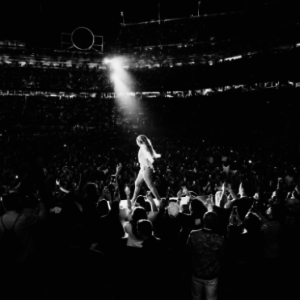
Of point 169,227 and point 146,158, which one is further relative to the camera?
point 146,158

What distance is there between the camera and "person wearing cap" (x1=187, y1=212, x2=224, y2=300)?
3727mm

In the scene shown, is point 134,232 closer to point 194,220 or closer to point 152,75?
point 194,220

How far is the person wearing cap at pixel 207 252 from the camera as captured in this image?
3.73 m

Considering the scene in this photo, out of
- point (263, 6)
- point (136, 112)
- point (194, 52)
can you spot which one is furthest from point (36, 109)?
point (263, 6)

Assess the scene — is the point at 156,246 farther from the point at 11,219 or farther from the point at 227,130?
the point at 227,130

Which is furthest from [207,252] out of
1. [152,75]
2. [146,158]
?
[152,75]

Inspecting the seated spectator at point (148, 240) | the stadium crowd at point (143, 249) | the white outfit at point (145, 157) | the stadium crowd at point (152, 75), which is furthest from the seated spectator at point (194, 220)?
the stadium crowd at point (152, 75)

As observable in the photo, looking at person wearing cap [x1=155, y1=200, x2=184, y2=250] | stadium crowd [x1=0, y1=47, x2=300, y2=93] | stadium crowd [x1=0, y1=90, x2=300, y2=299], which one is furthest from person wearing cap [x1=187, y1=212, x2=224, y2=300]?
stadium crowd [x1=0, y1=47, x2=300, y2=93]

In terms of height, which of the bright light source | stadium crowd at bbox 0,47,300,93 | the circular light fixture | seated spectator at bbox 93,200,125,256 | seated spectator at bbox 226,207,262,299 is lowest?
seated spectator at bbox 226,207,262,299

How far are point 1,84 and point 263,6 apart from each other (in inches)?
1114

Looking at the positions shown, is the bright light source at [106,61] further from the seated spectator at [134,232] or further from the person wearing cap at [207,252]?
the person wearing cap at [207,252]

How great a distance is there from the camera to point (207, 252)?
3746 millimetres

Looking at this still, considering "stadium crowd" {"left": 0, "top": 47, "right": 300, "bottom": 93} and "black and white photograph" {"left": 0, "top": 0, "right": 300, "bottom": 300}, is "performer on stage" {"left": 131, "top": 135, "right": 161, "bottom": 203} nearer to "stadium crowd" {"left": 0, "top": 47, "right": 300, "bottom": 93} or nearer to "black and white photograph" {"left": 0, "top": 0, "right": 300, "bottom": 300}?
"black and white photograph" {"left": 0, "top": 0, "right": 300, "bottom": 300}

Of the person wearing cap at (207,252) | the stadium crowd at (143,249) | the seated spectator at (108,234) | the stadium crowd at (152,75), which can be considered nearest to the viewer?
the stadium crowd at (143,249)
